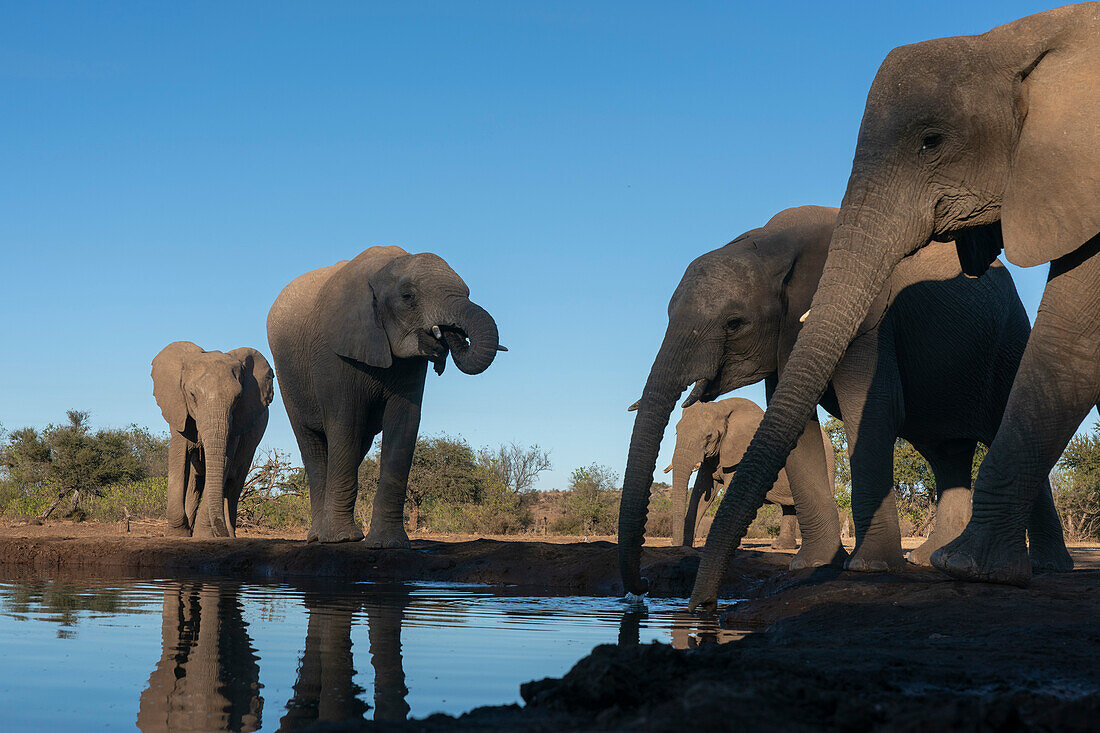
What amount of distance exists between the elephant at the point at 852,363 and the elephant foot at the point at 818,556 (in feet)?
0.03

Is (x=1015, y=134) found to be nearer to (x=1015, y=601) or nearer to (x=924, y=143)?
(x=924, y=143)

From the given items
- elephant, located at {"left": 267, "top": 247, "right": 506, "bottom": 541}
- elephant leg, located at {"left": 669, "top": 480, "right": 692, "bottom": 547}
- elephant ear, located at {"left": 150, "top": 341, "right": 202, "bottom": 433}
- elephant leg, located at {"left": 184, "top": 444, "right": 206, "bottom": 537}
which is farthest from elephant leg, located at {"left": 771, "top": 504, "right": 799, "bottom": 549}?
elephant ear, located at {"left": 150, "top": 341, "right": 202, "bottom": 433}

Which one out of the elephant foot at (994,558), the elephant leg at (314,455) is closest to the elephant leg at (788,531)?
the elephant leg at (314,455)

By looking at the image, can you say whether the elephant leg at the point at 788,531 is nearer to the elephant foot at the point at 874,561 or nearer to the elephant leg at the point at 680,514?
the elephant leg at the point at 680,514

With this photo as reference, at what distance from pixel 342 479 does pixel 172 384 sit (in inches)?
294

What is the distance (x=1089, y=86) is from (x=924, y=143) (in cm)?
72

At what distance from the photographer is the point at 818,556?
7.03 meters

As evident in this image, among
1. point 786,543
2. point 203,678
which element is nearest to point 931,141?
point 203,678

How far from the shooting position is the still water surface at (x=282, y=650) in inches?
127

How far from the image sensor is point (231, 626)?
5.34 meters

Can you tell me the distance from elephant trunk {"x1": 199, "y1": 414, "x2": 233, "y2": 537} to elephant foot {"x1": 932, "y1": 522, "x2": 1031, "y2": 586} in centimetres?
1102

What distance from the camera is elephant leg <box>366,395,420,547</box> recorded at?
1000 cm

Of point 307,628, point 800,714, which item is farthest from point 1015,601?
point 307,628

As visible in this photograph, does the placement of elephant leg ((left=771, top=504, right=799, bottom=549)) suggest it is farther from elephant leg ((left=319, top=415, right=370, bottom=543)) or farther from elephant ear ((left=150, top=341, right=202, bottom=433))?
elephant ear ((left=150, top=341, right=202, bottom=433))
